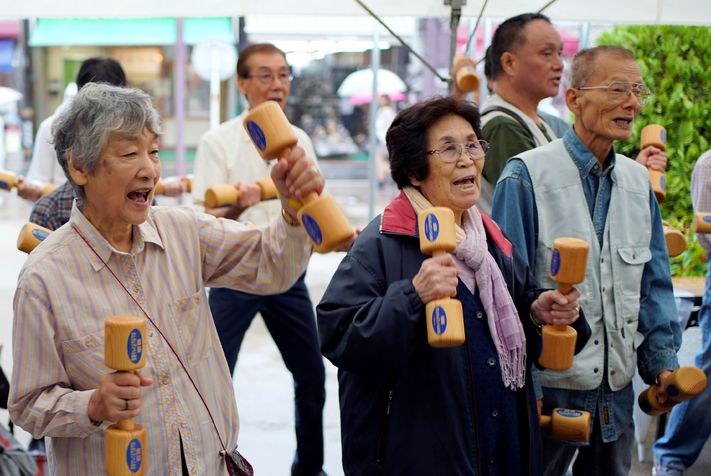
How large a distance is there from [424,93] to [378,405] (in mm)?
15806

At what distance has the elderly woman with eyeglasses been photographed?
2375 mm

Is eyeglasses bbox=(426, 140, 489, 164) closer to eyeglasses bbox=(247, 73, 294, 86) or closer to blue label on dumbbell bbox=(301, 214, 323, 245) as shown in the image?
blue label on dumbbell bbox=(301, 214, 323, 245)

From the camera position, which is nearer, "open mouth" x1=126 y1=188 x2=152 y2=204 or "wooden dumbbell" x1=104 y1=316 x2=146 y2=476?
"wooden dumbbell" x1=104 y1=316 x2=146 y2=476

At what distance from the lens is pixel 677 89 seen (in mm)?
6539

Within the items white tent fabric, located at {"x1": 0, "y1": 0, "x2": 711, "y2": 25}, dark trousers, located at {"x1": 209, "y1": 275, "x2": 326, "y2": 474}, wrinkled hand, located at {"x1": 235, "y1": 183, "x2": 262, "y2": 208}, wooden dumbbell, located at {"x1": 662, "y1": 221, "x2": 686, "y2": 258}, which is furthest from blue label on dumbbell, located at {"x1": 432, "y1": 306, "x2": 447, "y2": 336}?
white tent fabric, located at {"x1": 0, "y1": 0, "x2": 711, "y2": 25}

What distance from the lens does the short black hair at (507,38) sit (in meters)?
3.94

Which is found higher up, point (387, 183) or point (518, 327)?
point (518, 327)

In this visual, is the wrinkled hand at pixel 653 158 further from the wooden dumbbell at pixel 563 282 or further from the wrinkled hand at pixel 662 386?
the wooden dumbbell at pixel 563 282

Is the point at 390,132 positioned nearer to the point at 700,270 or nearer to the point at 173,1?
the point at 173,1

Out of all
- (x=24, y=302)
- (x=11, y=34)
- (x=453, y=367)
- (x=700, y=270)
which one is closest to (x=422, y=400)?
(x=453, y=367)

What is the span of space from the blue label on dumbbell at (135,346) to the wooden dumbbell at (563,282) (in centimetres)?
110

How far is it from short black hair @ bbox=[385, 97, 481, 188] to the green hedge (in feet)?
13.8

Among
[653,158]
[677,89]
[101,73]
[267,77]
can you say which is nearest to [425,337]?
[653,158]

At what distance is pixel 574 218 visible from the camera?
3.01m
